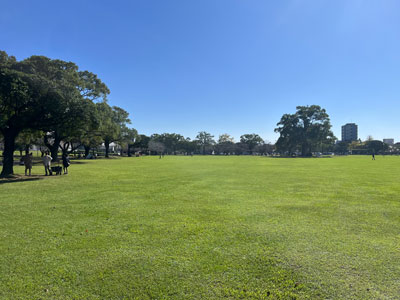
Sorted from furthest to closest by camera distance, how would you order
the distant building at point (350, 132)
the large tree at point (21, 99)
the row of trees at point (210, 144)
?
the distant building at point (350, 132) < the row of trees at point (210, 144) < the large tree at point (21, 99)

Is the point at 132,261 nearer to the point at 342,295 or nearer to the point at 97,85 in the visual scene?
the point at 342,295

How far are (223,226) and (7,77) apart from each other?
15.1 metres

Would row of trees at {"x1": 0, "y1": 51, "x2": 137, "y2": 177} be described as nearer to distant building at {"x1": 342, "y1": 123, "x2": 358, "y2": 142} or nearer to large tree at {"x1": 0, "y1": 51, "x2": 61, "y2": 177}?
large tree at {"x1": 0, "y1": 51, "x2": 61, "y2": 177}

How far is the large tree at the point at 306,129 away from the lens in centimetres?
7694

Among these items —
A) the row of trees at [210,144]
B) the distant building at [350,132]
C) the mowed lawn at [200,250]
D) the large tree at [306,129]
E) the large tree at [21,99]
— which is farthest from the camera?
the distant building at [350,132]

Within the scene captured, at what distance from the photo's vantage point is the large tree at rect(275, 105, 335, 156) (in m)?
76.9

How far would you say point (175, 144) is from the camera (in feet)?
398

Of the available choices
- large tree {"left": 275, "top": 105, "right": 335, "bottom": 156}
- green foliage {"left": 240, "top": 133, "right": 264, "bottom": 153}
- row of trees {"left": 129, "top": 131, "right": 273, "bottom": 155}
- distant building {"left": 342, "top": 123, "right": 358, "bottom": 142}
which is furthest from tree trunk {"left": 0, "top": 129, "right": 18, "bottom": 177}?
distant building {"left": 342, "top": 123, "right": 358, "bottom": 142}

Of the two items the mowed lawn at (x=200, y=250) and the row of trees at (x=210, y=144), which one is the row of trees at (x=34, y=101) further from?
the row of trees at (x=210, y=144)

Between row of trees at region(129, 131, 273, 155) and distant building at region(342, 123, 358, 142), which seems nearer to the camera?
row of trees at region(129, 131, 273, 155)

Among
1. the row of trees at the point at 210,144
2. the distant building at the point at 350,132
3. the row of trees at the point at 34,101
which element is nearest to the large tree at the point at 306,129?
the row of trees at the point at 210,144

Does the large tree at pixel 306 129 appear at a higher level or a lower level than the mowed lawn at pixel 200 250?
higher

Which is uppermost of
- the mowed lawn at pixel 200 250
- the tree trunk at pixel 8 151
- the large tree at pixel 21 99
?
the large tree at pixel 21 99

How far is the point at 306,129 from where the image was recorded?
78.9 m
